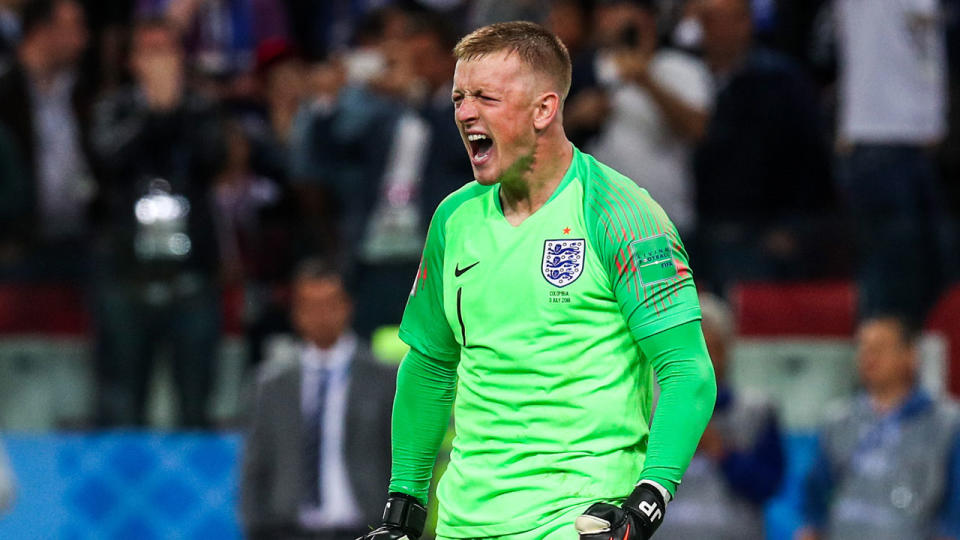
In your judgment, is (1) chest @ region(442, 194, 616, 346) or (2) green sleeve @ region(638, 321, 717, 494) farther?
(1) chest @ region(442, 194, 616, 346)

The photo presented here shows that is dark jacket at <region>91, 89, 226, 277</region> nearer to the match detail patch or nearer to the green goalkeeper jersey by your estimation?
the green goalkeeper jersey

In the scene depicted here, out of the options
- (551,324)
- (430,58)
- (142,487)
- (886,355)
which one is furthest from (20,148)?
(551,324)

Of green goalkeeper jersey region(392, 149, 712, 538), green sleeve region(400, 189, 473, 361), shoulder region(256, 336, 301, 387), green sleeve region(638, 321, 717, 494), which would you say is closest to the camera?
green sleeve region(638, 321, 717, 494)

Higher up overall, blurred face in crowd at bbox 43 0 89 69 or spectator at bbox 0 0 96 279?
blurred face in crowd at bbox 43 0 89 69

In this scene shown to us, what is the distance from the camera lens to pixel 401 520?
14.8 feet

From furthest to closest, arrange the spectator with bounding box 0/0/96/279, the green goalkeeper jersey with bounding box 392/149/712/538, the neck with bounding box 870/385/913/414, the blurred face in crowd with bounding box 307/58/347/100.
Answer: the blurred face in crowd with bounding box 307/58/347/100
the spectator with bounding box 0/0/96/279
the neck with bounding box 870/385/913/414
the green goalkeeper jersey with bounding box 392/149/712/538

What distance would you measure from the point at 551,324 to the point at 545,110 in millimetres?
557

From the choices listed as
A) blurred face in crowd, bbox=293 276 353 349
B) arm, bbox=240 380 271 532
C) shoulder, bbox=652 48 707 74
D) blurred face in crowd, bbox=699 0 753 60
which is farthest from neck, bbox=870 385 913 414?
arm, bbox=240 380 271 532

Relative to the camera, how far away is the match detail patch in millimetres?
4074

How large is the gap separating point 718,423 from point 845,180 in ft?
5.83

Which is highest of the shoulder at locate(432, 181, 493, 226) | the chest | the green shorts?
the shoulder at locate(432, 181, 493, 226)

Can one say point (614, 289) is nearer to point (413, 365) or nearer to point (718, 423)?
point (413, 365)

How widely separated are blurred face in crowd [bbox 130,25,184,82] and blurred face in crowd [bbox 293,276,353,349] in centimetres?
161

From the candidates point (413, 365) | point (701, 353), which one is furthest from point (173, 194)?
point (701, 353)
